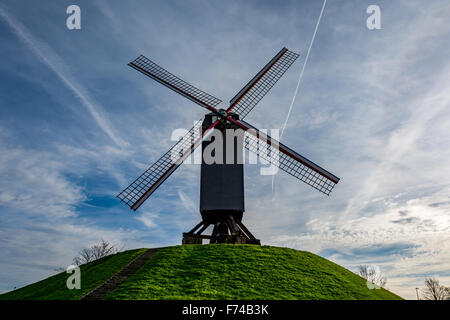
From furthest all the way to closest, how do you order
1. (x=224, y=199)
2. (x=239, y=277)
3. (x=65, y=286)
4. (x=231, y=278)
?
1. (x=224, y=199)
2. (x=65, y=286)
3. (x=239, y=277)
4. (x=231, y=278)

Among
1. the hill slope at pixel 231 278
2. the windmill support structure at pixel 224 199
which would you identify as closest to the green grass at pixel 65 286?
the hill slope at pixel 231 278

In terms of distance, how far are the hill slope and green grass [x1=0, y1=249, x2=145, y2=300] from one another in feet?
0.36

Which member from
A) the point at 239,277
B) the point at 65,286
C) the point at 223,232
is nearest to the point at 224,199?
the point at 223,232

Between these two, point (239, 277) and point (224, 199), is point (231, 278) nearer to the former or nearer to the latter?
point (239, 277)

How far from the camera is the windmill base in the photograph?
887 inches

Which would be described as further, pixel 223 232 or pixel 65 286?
pixel 223 232

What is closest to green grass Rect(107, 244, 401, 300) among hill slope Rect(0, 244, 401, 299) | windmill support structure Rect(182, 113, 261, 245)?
hill slope Rect(0, 244, 401, 299)

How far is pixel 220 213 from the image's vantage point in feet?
75.3

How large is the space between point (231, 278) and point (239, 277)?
0.47 m

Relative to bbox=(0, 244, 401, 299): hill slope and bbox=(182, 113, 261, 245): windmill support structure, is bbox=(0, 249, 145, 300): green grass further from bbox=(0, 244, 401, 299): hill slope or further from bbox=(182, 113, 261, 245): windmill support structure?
bbox=(182, 113, 261, 245): windmill support structure

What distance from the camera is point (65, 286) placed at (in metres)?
18.8

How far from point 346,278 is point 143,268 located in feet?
42.9
